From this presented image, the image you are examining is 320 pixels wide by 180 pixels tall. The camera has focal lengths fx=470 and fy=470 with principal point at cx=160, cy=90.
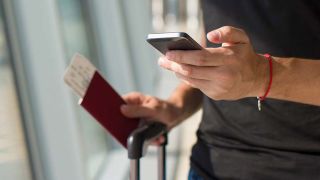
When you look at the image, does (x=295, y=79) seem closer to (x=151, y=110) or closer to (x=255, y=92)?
(x=255, y=92)

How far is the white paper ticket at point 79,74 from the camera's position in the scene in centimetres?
112

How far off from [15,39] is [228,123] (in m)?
0.72

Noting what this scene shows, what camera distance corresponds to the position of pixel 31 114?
1.54 meters

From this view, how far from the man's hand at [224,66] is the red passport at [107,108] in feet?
1.12

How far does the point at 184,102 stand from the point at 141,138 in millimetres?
301

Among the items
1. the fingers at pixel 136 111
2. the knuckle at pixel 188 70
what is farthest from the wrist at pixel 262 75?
the fingers at pixel 136 111

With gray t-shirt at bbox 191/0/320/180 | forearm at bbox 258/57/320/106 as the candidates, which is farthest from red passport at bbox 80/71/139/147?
forearm at bbox 258/57/320/106

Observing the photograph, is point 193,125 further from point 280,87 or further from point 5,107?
point 280,87

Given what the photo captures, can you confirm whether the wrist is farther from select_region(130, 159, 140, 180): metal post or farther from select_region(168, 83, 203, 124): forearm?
select_region(168, 83, 203, 124): forearm

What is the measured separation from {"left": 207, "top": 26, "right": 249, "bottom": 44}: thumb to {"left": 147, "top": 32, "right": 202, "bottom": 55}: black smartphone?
0.10ft

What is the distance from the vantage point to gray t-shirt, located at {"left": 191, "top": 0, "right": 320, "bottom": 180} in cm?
108

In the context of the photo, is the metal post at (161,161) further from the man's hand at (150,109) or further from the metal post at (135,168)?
the metal post at (135,168)

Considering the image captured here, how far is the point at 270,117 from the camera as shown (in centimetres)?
114

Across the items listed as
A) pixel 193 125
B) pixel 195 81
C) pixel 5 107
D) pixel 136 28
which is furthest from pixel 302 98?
pixel 136 28
